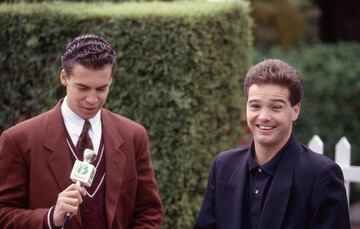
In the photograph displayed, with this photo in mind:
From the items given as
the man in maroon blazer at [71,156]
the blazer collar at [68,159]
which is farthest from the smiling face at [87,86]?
the blazer collar at [68,159]

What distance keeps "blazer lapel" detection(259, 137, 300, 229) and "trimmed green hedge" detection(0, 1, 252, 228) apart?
8.46 feet

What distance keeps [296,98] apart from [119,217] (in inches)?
42.3

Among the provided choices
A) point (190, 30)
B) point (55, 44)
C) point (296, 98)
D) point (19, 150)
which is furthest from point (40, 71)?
point (296, 98)

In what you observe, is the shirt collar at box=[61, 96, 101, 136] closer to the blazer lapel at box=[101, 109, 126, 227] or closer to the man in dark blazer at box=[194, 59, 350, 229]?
the blazer lapel at box=[101, 109, 126, 227]

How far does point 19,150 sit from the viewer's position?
4.26m

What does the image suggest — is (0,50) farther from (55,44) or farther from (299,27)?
(299,27)

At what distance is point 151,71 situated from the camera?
21.6 ft

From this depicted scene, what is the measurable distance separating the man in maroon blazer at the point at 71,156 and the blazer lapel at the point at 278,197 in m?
0.78

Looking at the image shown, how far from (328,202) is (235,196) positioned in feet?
1.48

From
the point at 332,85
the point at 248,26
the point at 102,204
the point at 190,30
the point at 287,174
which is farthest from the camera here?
the point at 332,85

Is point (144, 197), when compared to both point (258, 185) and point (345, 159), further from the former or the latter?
point (345, 159)

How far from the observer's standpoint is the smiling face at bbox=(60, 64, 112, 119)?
4.20 m

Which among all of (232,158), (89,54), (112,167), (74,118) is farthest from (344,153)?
(89,54)

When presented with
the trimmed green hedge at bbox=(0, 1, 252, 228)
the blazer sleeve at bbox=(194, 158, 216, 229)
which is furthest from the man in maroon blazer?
the trimmed green hedge at bbox=(0, 1, 252, 228)
